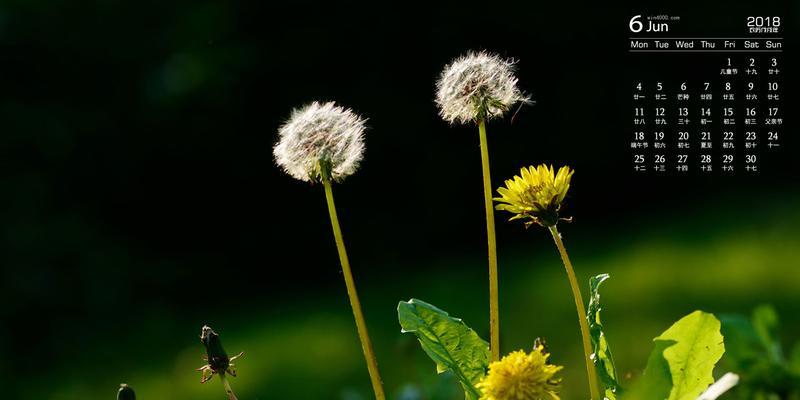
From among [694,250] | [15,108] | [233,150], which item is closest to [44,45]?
[15,108]

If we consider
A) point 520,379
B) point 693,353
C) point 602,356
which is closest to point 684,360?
point 693,353

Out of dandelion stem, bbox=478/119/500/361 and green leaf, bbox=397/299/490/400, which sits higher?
dandelion stem, bbox=478/119/500/361

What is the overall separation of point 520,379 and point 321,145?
433 mm

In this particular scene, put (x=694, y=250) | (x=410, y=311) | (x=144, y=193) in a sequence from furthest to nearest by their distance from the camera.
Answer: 1. (x=144, y=193)
2. (x=694, y=250)
3. (x=410, y=311)

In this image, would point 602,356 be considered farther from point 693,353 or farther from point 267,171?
point 267,171

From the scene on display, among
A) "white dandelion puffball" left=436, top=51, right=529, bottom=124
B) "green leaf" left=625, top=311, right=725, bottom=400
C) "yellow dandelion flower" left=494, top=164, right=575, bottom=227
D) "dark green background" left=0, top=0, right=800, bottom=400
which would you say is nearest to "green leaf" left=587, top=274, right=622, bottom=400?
"green leaf" left=625, top=311, right=725, bottom=400

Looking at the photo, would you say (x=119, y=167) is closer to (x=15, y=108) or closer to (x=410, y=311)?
(x=15, y=108)

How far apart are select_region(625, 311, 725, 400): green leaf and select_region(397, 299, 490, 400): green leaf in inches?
9.9

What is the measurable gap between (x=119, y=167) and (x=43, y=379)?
1421mm

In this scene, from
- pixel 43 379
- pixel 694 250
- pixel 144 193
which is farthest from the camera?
pixel 144 193

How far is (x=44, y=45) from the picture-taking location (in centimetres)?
571

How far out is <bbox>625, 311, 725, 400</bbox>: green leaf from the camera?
129 centimetres
